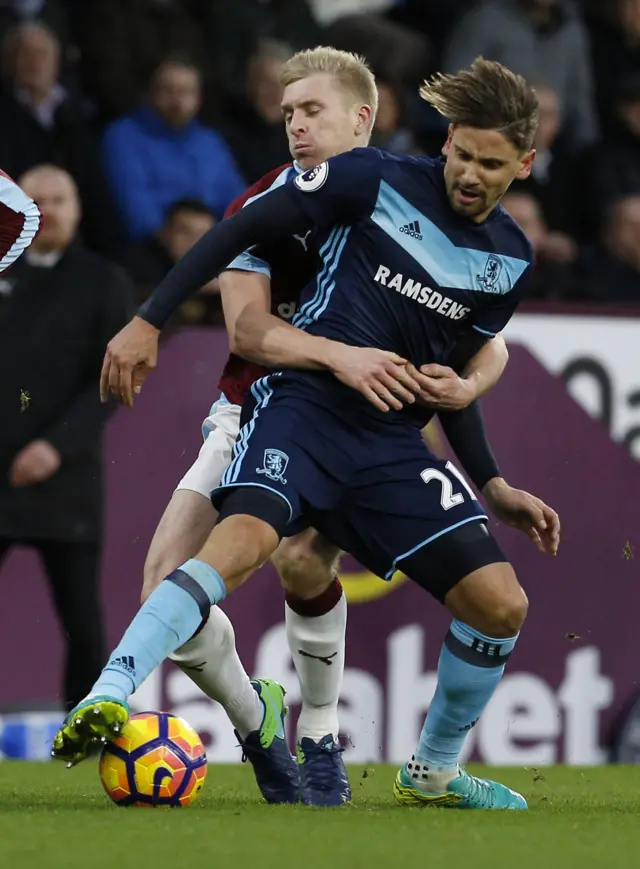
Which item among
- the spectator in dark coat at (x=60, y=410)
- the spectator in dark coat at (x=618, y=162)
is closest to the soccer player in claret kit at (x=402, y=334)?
the spectator in dark coat at (x=60, y=410)

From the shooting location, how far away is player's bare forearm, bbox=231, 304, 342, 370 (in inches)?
197

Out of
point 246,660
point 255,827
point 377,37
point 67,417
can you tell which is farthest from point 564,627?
point 255,827

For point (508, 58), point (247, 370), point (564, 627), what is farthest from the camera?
point (508, 58)

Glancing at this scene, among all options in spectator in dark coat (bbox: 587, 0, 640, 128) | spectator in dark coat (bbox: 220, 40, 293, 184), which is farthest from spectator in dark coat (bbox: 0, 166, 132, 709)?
spectator in dark coat (bbox: 587, 0, 640, 128)

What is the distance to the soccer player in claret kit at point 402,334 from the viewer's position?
4.91 m

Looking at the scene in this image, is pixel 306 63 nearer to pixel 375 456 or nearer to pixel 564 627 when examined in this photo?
pixel 375 456

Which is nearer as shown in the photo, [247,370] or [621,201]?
[247,370]

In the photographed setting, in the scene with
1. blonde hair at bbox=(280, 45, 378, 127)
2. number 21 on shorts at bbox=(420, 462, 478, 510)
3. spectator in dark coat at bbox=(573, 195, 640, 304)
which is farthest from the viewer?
spectator in dark coat at bbox=(573, 195, 640, 304)

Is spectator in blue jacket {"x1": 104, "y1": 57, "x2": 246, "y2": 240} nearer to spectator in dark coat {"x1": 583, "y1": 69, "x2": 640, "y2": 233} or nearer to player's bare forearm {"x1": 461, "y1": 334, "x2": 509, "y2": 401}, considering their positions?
spectator in dark coat {"x1": 583, "y1": 69, "x2": 640, "y2": 233}

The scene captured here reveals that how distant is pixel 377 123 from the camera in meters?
9.43

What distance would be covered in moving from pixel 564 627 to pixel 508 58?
11.7 ft

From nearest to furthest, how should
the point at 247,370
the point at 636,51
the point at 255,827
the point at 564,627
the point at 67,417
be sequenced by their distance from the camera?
the point at 255,827 < the point at 247,370 < the point at 67,417 < the point at 564,627 < the point at 636,51

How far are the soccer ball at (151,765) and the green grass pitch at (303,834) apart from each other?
0.07 metres

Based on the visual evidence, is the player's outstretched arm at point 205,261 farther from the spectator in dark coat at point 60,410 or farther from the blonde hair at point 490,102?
the spectator in dark coat at point 60,410
